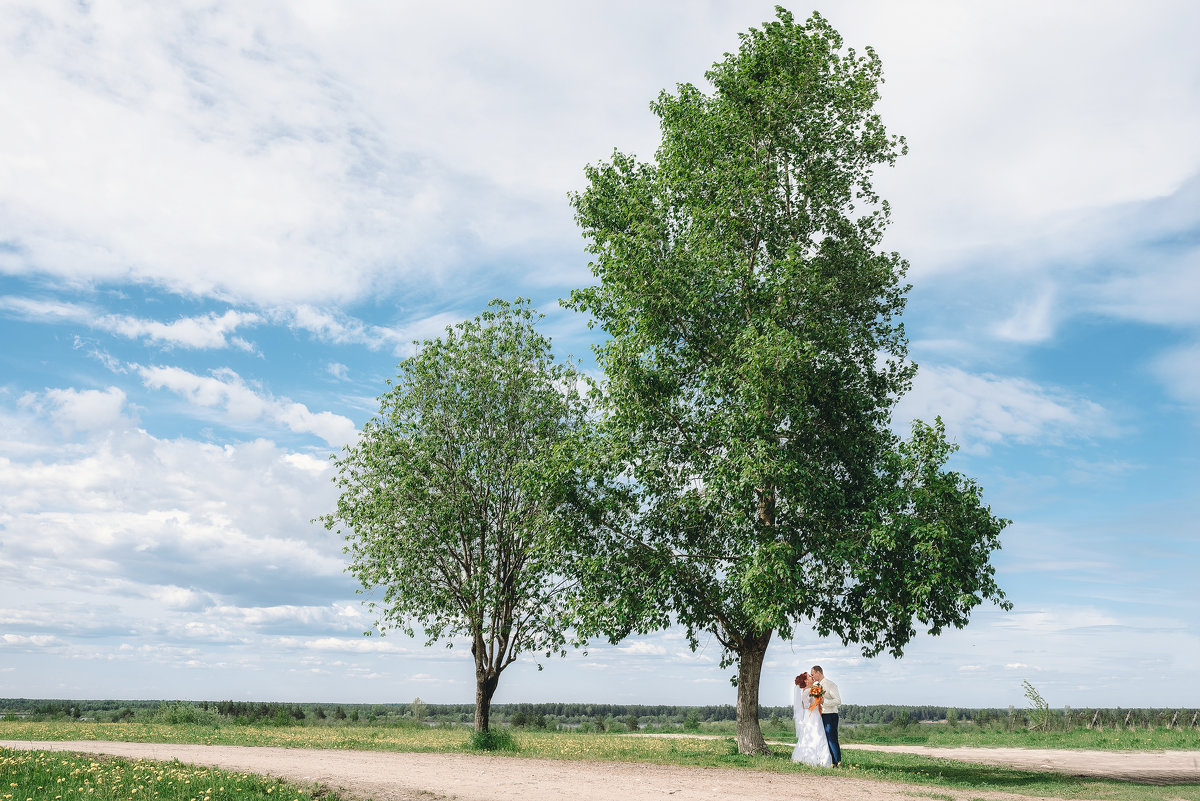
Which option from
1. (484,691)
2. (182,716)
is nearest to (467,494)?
(484,691)

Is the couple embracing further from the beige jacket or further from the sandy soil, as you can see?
the sandy soil

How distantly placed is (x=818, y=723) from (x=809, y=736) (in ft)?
1.55

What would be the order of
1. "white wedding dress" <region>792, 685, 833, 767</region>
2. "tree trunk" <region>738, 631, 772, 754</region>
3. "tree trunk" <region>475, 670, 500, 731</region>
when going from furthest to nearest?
"tree trunk" <region>475, 670, 500, 731</region>
"tree trunk" <region>738, 631, 772, 754</region>
"white wedding dress" <region>792, 685, 833, 767</region>

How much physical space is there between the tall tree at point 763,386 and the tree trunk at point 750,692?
0.05 metres

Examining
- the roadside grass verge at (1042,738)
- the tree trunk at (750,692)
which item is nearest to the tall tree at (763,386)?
the tree trunk at (750,692)

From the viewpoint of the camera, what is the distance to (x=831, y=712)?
2133cm

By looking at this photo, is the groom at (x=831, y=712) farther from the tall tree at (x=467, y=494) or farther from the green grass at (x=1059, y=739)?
the green grass at (x=1059, y=739)

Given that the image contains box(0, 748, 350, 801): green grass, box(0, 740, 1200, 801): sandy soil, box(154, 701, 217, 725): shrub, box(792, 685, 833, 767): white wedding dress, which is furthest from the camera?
box(154, 701, 217, 725): shrub

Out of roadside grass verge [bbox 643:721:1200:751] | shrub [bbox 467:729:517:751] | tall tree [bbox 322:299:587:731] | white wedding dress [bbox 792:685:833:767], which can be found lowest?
roadside grass verge [bbox 643:721:1200:751]

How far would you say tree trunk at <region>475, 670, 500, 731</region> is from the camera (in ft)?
92.0

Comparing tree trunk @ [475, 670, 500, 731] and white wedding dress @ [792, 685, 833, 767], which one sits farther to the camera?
tree trunk @ [475, 670, 500, 731]

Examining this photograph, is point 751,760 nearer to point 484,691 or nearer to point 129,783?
point 484,691

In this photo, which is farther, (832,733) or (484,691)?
(484,691)

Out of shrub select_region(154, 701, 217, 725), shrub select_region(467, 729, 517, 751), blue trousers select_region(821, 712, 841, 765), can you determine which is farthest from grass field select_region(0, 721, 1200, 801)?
shrub select_region(154, 701, 217, 725)
